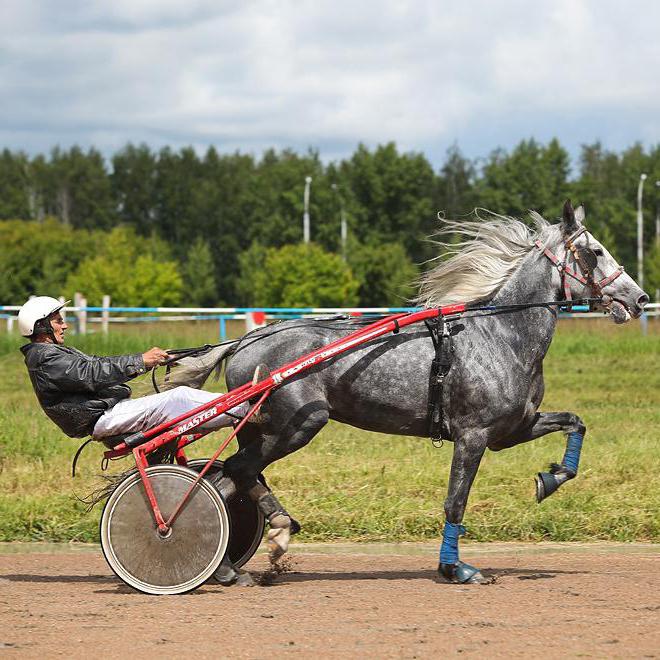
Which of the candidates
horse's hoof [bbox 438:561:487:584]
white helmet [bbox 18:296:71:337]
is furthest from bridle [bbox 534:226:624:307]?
white helmet [bbox 18:296:71:337]

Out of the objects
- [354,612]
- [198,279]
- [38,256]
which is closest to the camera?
[354,612]

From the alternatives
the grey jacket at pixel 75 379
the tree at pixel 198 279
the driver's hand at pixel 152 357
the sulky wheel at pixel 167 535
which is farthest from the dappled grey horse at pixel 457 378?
the tree at pixel 198 279

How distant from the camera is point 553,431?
23.0 ft

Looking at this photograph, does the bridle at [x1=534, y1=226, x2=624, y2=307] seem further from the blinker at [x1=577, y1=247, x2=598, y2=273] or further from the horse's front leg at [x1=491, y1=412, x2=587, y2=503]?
the horse's front leg at [x1=491, y1=412, x2=587, y2=503]

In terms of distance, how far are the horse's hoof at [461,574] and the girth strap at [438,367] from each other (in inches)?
29.3

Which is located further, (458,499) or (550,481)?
(550,481)

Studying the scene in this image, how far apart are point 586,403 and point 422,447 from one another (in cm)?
459

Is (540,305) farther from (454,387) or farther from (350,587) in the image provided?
(350,587)

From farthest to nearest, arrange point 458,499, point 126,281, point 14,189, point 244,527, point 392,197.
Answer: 1. point 14,189
2. point 392,197
3. point 126,281
4. point 244,527
5. point 458,499

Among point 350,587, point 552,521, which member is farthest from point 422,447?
point 350,587

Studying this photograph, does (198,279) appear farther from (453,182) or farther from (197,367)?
(197,367)

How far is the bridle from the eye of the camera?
715 cm

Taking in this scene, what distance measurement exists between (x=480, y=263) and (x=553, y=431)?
1066 millimetres

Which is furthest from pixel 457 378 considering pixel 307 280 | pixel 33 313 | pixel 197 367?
pixel 307 280
